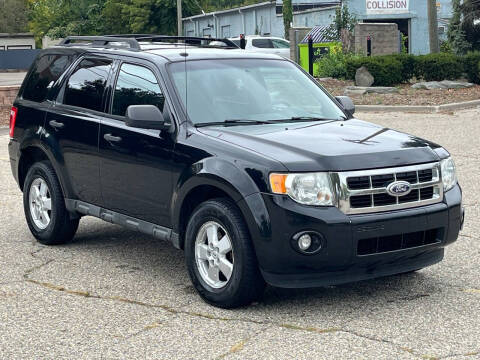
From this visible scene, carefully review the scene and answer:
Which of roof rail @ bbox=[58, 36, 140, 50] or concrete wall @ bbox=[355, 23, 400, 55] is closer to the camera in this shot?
roof rail @ bbox=[58, 36, 140, 50]

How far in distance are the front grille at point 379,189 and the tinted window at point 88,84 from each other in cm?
258

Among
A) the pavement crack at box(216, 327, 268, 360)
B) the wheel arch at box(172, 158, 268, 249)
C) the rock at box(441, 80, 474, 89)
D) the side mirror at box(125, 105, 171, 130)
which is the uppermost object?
the rock at box(441, 80, 474, 89)

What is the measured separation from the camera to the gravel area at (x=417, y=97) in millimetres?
22188

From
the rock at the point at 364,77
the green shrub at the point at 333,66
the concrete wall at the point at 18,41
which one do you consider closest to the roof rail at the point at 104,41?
the rock at the point at 364,77

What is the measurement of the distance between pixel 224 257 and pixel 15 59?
7039 cm

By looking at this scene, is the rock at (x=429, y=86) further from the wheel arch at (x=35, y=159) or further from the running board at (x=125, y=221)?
the running board at (x=125, y=221)

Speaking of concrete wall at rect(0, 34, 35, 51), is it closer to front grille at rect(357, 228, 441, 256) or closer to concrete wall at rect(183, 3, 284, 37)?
concrete wall at rect(183, 3, 284, 37)

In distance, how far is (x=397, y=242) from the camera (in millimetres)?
5836

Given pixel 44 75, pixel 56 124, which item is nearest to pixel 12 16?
pixel 44 75

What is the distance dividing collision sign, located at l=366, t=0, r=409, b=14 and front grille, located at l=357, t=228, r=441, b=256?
40.8 m

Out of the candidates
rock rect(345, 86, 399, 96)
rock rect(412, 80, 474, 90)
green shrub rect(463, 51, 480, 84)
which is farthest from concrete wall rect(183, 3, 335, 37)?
rock rect(345, 86, 399, 96)

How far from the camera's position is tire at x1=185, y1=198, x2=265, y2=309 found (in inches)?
228

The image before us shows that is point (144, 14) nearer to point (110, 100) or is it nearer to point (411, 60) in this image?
point (411, 60)

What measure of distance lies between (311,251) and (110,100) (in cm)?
250
